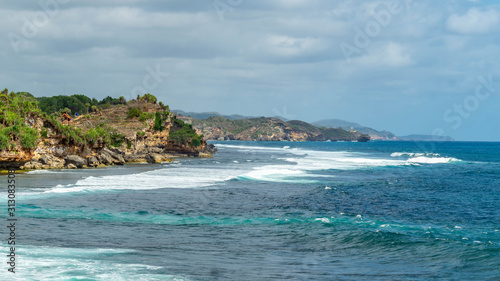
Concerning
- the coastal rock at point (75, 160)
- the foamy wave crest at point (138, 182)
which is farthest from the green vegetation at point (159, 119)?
the foamy wave crest at point (138, 182)

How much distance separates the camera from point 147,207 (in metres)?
26.9

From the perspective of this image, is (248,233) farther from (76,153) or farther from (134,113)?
(134,113)

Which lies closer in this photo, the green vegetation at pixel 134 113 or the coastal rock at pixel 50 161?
the coastal rock at pixel 50 161

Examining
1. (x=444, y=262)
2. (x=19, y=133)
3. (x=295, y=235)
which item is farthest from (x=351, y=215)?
(x=19, y=133)

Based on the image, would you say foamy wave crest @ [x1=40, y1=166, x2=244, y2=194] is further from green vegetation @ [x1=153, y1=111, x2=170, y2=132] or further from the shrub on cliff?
the shrub on cliff

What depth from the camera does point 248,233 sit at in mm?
20594

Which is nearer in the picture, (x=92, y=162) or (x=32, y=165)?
(x=32, y=165)

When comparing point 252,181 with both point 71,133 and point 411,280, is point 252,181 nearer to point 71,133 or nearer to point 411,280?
point 71,133

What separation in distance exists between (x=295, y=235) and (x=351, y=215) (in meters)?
5.93

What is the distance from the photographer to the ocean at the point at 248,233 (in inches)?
589

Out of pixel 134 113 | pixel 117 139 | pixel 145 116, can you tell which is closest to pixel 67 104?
pixel 134 113

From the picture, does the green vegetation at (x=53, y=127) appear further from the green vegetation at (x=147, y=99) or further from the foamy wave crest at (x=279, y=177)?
the foamy wave crest at (x=279, y=177)

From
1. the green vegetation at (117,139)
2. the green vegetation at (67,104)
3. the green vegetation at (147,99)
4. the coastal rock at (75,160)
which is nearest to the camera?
the coastal rock at (75,160)

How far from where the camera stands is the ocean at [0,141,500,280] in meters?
15.0
